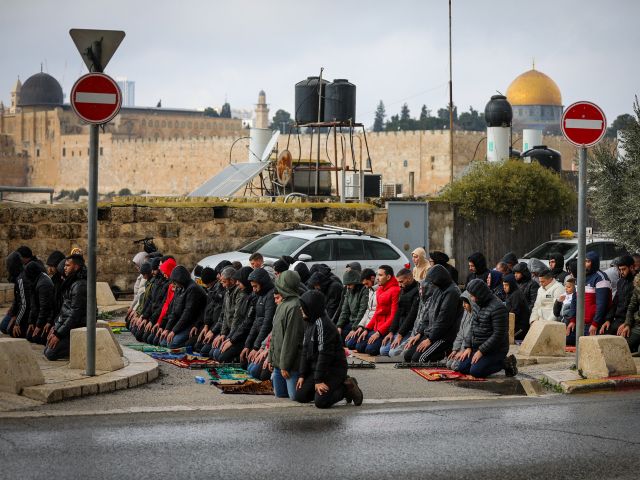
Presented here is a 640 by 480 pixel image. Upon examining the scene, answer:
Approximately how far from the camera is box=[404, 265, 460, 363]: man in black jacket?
12391 millimetres

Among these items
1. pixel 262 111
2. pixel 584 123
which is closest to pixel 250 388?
pixel 584 123

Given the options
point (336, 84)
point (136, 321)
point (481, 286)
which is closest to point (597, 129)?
point (481, 286)

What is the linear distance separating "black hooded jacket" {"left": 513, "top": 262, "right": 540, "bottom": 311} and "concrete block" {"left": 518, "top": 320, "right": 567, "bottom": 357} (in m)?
2.24

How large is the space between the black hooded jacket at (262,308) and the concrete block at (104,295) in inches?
276

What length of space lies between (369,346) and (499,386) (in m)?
2.76

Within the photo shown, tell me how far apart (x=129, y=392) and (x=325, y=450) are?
10.2ft

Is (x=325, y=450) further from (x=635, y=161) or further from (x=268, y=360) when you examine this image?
(x=635, y=161)

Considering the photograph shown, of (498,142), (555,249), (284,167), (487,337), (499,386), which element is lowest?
(499,386)

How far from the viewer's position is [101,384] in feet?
32.4

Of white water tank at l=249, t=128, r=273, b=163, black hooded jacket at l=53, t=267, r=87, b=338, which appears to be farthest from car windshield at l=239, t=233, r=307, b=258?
white water tank at l=249, t=128, r=273, b=163

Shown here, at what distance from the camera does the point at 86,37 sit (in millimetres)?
10039

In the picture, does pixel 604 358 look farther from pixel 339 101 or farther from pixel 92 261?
pixel 339 101

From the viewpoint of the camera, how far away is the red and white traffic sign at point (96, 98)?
9.90 meters

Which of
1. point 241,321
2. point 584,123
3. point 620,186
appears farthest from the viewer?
point 620,186
